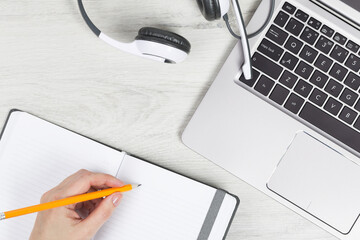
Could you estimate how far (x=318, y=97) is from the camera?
62 cm

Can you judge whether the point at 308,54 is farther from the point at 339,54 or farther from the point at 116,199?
the point at 116,199

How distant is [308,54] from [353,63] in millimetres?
69

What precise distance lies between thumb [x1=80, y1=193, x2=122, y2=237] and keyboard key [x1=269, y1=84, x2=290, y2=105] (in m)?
0.28

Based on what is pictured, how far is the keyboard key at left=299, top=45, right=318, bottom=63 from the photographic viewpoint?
2.05 ft

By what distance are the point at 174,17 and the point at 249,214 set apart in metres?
0.35

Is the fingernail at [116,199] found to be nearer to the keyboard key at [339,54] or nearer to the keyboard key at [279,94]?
the keyboard key at [279,94]

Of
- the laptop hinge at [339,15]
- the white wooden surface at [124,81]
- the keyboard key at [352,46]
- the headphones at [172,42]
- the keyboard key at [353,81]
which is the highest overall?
the laptop hinge at [339,15]

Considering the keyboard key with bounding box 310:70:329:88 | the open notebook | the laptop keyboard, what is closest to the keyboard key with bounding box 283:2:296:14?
the laptop keyboard

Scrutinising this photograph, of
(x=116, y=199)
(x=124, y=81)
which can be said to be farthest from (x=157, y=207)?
(x=124, y=81)

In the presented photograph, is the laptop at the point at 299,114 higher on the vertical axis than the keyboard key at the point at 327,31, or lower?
lower

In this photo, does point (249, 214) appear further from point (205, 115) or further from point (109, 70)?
point (109, 70)

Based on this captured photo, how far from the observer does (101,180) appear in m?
0.62

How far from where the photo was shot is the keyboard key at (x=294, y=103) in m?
0.62

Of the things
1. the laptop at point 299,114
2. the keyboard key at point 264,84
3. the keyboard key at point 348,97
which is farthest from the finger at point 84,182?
the keyboard key at point 348,97
